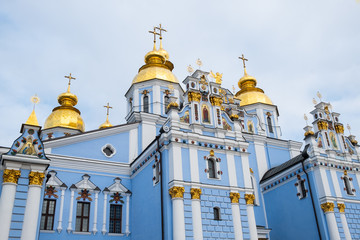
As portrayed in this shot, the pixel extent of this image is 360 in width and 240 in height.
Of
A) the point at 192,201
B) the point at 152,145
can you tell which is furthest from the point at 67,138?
the point at 192,201

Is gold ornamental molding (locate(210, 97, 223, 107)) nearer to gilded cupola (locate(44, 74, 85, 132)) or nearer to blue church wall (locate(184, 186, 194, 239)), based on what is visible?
blue church wall (locate(184, 186, 194, 239))

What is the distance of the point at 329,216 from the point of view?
679 inches

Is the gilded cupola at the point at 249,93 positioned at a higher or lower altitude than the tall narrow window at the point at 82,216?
higher

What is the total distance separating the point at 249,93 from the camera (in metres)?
28.7

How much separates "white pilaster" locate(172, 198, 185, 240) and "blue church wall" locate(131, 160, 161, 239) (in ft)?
3.90

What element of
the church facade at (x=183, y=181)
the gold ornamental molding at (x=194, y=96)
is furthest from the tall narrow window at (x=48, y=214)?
the gold ornamental molding at (x=194, y=96)

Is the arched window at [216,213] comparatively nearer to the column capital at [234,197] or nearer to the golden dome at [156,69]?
the column capital at [234,197]

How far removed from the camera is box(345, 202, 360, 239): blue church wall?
1767cm

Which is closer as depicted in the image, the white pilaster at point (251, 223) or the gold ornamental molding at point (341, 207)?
the white pilaster at point (251, 223)

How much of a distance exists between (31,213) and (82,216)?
5.28 m

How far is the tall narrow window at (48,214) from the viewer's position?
1680cm

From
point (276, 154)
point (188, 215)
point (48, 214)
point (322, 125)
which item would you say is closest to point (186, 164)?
point (188, 215)

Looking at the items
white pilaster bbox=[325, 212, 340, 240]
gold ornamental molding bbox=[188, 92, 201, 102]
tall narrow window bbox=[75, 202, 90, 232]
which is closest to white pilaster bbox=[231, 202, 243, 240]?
white pilaster bbox=[325, 212, 340, 240]

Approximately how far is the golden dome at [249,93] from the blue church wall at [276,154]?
4.72 meters
